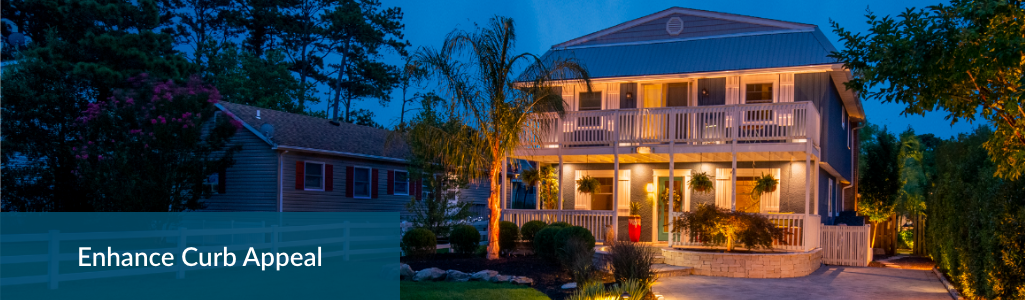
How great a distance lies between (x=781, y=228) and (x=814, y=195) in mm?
2156

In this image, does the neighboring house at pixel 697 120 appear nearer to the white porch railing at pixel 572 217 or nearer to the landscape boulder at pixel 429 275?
the white porch railing at pixel 572 217

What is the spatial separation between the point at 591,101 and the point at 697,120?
3317mm

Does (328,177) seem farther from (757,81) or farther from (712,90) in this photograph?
(757,81)

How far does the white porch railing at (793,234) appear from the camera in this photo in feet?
48.0

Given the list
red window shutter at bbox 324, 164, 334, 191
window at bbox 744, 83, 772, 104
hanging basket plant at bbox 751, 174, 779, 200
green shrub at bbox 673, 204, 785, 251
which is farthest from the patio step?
red window shutter at bbox 324, 164, 334, 191

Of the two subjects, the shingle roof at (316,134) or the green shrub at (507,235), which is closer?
the green shrub at (507,235)

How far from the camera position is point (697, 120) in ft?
53.7

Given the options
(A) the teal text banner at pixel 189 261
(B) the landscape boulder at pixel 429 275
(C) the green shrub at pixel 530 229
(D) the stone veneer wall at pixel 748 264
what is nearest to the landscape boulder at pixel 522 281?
(B) the landscape boulder at pixel 429 275

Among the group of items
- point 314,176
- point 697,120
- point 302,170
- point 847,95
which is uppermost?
point 847,95

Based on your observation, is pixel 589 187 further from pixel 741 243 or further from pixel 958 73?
pixel 958 73

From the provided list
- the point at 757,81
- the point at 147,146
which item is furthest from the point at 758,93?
the point at 147,146

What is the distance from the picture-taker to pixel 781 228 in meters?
14.6

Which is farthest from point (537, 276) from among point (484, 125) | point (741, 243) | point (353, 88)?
point (353, 88)

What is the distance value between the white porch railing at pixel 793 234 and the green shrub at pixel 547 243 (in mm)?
2805
